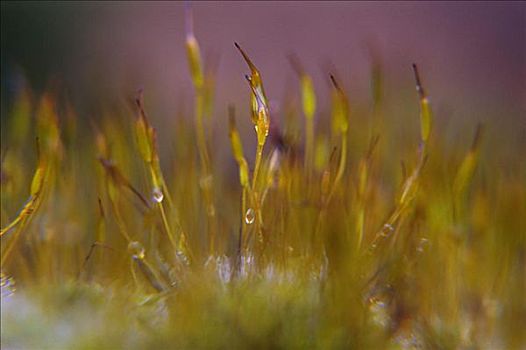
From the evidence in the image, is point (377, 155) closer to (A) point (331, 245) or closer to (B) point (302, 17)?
(A) point (331, 245)

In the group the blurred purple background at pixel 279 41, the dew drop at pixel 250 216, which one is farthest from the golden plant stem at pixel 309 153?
the blurred purple background at pixel 279 41

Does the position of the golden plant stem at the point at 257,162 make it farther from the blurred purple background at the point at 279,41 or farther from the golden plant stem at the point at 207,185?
the blurred purple background at the point at 279,41

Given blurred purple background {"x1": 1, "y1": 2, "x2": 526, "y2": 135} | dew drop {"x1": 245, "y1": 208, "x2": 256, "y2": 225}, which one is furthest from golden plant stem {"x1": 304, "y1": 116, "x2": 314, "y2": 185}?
blurred purple background {"x1": 1, "y1": 2, "x2": 526, "y2": 135}

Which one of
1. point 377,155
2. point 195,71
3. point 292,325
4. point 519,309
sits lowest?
point 519,309

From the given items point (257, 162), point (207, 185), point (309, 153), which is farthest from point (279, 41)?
point (257, 162)

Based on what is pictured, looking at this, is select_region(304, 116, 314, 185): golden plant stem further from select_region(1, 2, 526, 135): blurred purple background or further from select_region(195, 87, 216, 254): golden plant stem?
select_region(1, 2, 526, 135): blurred purple background

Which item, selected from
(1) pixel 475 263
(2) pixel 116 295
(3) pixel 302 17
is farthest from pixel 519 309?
(3) pixel 302 17
